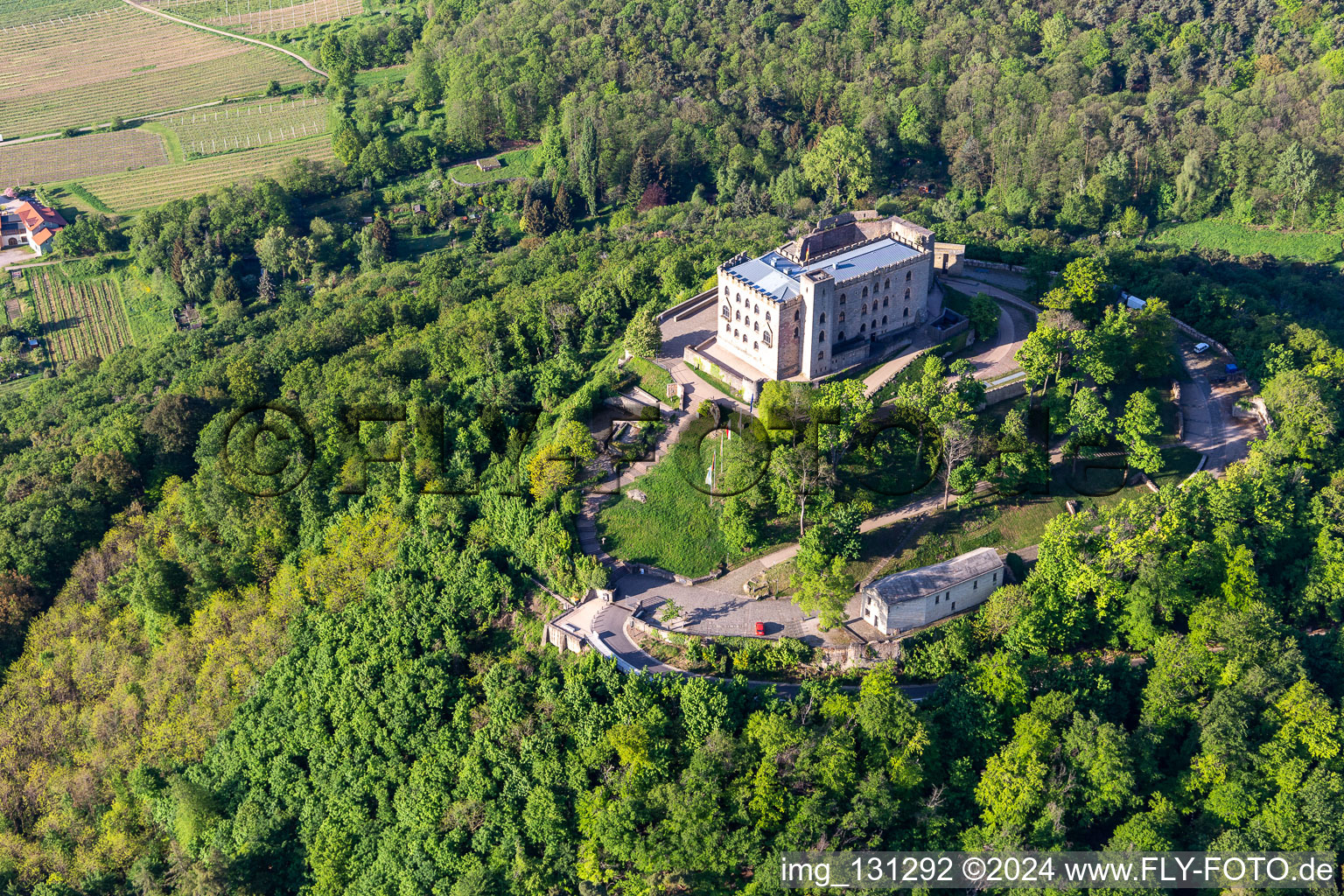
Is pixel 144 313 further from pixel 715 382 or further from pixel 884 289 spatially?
pixel 884 289

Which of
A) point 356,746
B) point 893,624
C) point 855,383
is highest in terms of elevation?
point 855,383

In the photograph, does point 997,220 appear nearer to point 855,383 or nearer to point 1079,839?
point 855,383

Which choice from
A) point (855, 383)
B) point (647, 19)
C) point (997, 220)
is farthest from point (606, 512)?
point (647, 19)

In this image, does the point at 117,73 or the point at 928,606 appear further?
the point at 117,73

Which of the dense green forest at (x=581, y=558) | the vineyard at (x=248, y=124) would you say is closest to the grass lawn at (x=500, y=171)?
the dense green forest at (x=581, y=558)

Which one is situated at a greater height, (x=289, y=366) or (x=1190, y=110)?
(x=1190, y=110)

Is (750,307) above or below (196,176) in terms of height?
above

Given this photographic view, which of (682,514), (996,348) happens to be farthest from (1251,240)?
(682,514)
